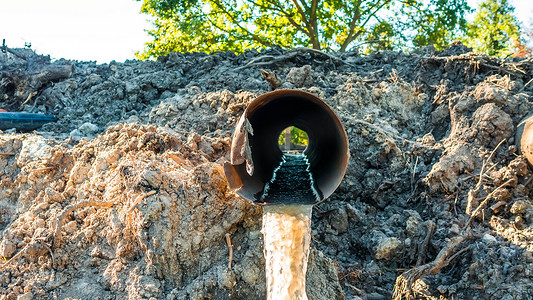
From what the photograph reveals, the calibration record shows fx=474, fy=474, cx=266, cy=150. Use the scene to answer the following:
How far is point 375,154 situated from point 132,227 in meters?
3.38

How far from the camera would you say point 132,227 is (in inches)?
176

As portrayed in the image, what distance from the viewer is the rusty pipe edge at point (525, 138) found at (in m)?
5.50

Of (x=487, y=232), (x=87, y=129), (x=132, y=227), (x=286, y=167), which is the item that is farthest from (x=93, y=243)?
(x=487, y=232)

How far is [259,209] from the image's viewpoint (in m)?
4.77

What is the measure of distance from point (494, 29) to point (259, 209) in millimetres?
14127

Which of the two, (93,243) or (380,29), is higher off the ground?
(380,29)

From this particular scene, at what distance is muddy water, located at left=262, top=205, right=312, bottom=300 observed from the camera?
4148 mm

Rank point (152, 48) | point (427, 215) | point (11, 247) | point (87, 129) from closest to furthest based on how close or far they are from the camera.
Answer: point (11, 247) < point (427, 215) < point (87, 129) < point (152, 48)

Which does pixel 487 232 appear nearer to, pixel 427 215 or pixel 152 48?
pixel 427 215

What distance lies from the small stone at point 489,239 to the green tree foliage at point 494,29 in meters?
11.7

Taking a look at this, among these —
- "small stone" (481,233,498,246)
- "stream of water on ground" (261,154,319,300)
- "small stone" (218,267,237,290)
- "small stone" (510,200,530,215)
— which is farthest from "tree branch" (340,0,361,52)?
"small stone" (218,267,237,290)

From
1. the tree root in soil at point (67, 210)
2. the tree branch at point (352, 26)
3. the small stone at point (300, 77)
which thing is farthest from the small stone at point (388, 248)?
the tree branch at point (352, 26)

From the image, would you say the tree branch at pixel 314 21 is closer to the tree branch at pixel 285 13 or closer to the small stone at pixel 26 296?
the tree branch at pixel 285 13

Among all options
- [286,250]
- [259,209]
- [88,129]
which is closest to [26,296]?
[259,209]
